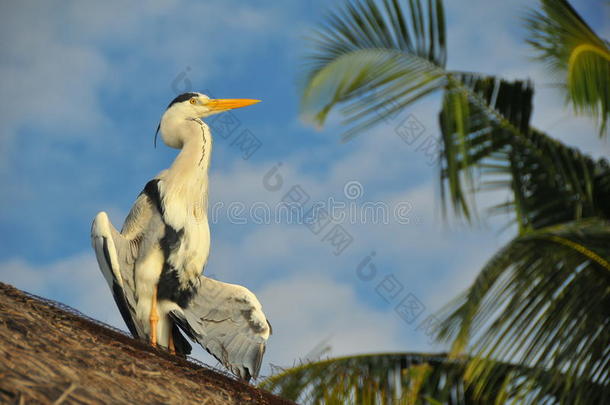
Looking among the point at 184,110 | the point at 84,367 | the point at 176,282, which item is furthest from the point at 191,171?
the point at 84,367

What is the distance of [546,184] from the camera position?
743 cm

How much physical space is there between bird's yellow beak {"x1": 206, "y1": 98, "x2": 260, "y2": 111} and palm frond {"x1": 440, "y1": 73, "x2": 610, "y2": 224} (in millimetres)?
2176

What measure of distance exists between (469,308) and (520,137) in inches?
97.7

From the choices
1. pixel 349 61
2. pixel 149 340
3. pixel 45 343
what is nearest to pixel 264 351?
pixel 149 340

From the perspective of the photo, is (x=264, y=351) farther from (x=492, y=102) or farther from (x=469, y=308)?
(x=492, y=102)

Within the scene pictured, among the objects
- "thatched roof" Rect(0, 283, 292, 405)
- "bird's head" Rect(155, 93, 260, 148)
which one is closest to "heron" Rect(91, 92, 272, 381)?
"bird's head" Rect(155, 93, 260, 148)

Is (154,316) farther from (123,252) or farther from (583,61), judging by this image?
(583,61)

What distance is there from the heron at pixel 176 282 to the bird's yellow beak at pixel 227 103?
0.59m

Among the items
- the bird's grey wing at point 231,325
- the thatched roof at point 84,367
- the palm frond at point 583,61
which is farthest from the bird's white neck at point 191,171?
the palm frond at point 583,61

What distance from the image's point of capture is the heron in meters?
4.72

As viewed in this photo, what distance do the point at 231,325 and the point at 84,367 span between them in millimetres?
1600

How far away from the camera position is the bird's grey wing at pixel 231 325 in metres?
4.89

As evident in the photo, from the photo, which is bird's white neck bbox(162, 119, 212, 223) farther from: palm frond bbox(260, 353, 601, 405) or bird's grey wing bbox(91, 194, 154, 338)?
palm frond bbox(260, 353, 601, 405)

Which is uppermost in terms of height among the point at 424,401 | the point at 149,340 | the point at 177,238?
the point at 177,238
